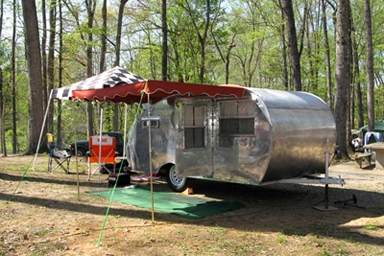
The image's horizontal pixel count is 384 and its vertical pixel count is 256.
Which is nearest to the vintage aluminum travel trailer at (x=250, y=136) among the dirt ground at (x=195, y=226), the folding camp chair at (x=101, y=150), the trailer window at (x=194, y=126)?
the trailer window at (x=194, y=126)

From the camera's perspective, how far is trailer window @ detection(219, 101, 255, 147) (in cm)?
773

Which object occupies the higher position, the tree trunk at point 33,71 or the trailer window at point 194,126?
the tree trunk at point 33,71

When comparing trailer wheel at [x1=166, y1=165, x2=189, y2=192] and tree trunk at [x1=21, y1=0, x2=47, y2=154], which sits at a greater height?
tree trunk at [x1=21, y1=0, x2=47, y2=154]

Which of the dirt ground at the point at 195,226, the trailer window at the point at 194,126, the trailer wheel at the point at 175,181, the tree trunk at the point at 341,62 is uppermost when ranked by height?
the tree trunk at the point at 341,62

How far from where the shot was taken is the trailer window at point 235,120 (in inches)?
304

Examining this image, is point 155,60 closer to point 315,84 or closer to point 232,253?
point 315,84

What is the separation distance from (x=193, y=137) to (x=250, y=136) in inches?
56.2

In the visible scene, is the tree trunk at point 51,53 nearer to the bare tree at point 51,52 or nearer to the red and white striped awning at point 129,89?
the bare tree at point 51,52

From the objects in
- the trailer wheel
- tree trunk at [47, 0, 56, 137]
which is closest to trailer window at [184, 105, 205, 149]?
the trailer wheel

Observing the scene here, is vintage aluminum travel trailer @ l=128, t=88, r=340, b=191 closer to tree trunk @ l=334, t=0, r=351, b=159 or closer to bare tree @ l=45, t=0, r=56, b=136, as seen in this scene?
tree trunk @ l=334, t=0, r=351, b=159

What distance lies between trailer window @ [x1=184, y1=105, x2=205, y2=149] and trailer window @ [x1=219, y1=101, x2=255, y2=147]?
1.60 ft

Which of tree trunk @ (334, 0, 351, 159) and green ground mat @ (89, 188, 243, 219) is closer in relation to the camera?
green ground mat @ (89, 188, 243, 219)

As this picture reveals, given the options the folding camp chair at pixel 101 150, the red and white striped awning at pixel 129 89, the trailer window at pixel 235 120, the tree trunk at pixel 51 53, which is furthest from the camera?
the tree trunk at pixel 51 53

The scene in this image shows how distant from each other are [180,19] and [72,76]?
10.5 m
